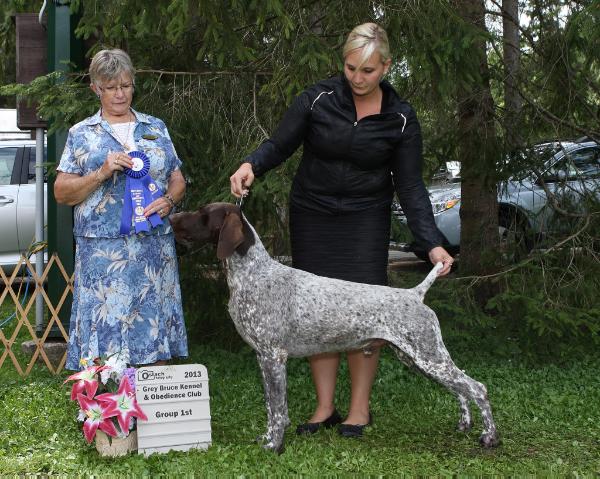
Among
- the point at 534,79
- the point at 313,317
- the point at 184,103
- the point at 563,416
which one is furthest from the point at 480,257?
the point at 313,317

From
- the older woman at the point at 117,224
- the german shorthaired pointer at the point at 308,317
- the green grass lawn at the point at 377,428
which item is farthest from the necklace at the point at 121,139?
the green grass lawn at the point at 377,428

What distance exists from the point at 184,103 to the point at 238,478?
278 cm

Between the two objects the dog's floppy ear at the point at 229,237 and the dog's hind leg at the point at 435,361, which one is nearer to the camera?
the dog's floppy ear at the point at 229,237

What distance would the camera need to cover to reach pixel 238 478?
3398 millimetres

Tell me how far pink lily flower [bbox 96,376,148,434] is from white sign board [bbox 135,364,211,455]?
46 mm

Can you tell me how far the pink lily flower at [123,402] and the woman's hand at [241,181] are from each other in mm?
982

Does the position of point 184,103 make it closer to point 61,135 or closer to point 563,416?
point 61,135

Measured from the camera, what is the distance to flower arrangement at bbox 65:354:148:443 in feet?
12.0

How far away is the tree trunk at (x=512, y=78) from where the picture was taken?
6074mm

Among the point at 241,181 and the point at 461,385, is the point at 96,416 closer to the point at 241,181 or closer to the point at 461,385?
the point at 241,181

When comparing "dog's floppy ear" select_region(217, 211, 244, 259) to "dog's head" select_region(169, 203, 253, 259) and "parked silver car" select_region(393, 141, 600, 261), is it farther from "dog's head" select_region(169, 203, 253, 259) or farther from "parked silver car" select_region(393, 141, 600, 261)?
"parked silver car" select_region(393, 141, 600, 261)

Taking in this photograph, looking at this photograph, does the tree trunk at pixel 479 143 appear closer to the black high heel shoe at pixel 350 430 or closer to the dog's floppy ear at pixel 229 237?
the black high heel shoe at pixel 350 430

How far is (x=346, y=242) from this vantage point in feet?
13.2

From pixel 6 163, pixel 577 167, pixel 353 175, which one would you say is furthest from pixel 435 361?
pixel 6 163
